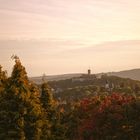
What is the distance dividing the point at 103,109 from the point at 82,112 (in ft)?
38.3

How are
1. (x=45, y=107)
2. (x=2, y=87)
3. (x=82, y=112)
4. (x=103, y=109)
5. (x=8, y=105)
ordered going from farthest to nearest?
(x=82, y=112) < (x=45, y=107) < (x=103, y=109) < (x=2, y=87) < (x=8, y=105)

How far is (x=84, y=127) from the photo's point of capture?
55.2 metres

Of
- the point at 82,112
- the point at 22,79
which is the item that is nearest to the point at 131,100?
the point at 82,112

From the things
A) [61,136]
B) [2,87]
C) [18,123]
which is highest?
[2,87]

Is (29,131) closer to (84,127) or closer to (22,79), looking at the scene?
(22,79)

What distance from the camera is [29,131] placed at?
4666 cm

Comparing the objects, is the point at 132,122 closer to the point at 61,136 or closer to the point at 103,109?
the point at 103,109

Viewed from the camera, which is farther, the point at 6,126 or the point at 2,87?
the point at 2,87

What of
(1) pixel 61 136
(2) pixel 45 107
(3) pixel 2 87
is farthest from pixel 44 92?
(3) pixel 2 87

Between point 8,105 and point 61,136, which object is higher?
point 8,105

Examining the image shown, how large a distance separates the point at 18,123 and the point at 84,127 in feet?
A: 43.7

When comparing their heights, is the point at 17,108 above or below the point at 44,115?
above

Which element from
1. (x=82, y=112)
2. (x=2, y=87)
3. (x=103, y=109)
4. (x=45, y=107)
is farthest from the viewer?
(x=82, y=112)

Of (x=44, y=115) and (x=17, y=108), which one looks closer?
A: (x=17, y=108)
